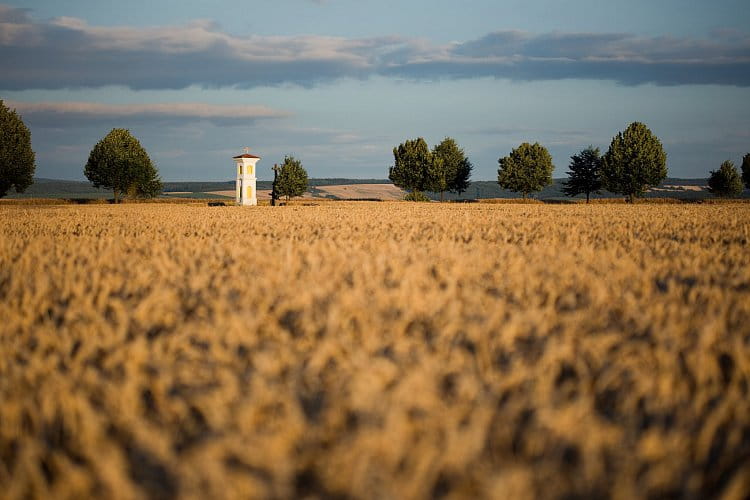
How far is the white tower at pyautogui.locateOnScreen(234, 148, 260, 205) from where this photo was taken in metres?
72.6

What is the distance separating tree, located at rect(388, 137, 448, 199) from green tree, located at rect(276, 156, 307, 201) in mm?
13674

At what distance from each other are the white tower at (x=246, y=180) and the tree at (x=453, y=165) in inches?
1261

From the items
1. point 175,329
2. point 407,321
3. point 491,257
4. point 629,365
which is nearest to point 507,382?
point 629,365

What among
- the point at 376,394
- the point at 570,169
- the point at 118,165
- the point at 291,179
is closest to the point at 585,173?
the point at 570,169

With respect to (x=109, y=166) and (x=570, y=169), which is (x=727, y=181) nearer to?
(x=570, y=169)

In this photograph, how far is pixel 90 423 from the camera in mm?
1910

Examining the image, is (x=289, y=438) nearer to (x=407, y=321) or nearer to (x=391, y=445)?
(x=391, y=445)

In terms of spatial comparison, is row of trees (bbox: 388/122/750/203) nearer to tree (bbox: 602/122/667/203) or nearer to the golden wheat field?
tree (bbox: 602/122/667/203)

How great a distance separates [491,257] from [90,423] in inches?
202

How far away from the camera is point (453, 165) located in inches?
3807

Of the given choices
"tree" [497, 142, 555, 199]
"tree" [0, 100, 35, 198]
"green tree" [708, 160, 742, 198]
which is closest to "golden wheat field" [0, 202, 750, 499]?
"tree" [0, 100, 35, 198]

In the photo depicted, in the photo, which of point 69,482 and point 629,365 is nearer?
point 69,482

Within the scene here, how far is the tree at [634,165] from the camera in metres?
78.7

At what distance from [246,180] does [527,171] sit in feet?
144
